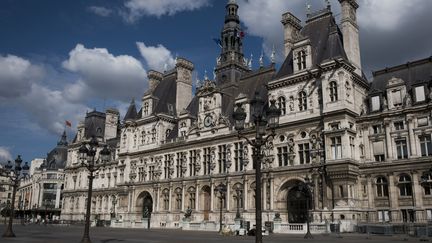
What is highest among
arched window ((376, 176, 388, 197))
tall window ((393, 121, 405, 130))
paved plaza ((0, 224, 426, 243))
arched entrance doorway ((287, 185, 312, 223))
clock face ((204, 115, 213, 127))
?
clock face ((204, 115, 213, 127))

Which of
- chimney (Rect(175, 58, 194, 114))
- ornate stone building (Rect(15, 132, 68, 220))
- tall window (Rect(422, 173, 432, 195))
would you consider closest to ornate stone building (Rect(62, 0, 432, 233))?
tall window (Rect(422, 173, 432, 195))

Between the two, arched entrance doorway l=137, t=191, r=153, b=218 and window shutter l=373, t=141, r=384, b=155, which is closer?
window shutter l=373, t=141, r=384, b=155

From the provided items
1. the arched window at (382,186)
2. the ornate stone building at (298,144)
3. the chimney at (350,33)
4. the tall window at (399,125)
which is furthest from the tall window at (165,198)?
the tall window at (399,125)

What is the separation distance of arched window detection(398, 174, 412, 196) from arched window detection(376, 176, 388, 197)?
1.34 m

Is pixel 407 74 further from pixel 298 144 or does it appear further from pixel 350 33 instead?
pixel 298 144

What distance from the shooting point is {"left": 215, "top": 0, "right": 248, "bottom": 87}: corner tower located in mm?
61469

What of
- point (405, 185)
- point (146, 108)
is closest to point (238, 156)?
point (405, 185)

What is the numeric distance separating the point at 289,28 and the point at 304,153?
18365 millimetres

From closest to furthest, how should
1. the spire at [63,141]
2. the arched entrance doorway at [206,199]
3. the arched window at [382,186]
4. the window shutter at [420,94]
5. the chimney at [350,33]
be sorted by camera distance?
the window shutter at [420,94], the arched window at [382,186], the chimney at [350,33], the arched entrance doorway at [206,199], the spire at [63,141]

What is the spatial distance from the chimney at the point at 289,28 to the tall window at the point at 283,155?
13.8 metres

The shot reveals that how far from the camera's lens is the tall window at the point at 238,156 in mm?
48906

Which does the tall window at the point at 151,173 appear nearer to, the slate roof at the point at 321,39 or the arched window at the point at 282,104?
the arched window at the point at 282,104

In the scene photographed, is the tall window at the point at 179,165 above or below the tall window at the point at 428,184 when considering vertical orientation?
above

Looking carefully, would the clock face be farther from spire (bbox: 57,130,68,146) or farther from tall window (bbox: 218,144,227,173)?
spire (bbox: 57,130,68,146)
